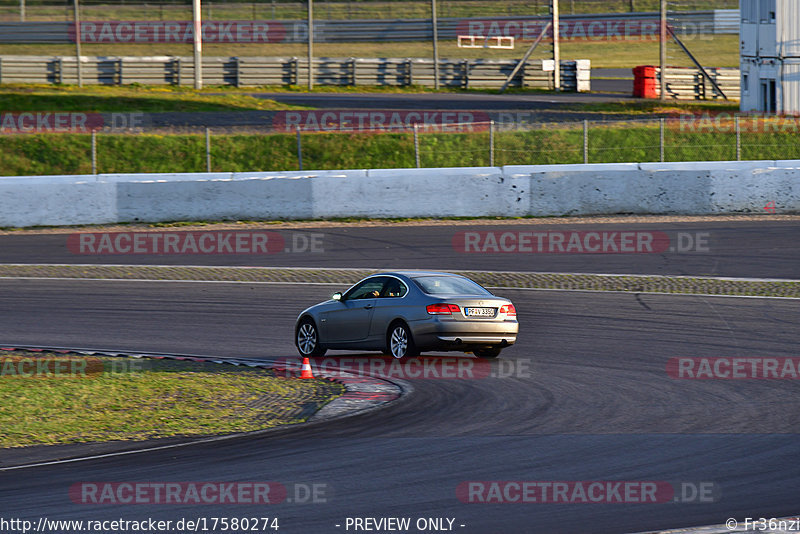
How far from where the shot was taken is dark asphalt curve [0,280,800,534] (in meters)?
7.44

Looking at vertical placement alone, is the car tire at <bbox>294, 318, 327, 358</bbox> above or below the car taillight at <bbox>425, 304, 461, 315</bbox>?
below

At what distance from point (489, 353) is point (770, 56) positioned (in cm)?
2994

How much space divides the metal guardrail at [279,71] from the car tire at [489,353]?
121 ft

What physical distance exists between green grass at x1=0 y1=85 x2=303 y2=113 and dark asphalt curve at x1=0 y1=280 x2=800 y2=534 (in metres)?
21.3

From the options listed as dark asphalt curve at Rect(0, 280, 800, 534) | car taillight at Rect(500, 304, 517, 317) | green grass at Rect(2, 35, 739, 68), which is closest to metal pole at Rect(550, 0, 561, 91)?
green grass at Rect(2, 35, 739, 68)

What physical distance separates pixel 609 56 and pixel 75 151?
4264 cm

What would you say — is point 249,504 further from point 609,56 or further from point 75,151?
point 609,56

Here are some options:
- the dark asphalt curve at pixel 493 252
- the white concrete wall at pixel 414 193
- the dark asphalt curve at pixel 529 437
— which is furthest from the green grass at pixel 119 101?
the dark asphalt curve at pixel 529 437

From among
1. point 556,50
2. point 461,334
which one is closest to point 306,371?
point 461,334

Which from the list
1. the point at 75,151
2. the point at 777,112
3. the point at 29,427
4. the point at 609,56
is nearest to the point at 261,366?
the point at 29,427

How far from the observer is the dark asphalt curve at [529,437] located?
7441 millimetres

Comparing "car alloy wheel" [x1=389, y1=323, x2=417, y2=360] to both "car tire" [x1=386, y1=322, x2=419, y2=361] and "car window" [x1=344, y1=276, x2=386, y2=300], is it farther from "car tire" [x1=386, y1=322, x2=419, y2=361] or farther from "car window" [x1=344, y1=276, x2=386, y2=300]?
"car window" [x1=344, y1=276, x2=386, y2=300]

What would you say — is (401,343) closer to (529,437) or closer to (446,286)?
(446,286)

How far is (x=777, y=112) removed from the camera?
130 ft
